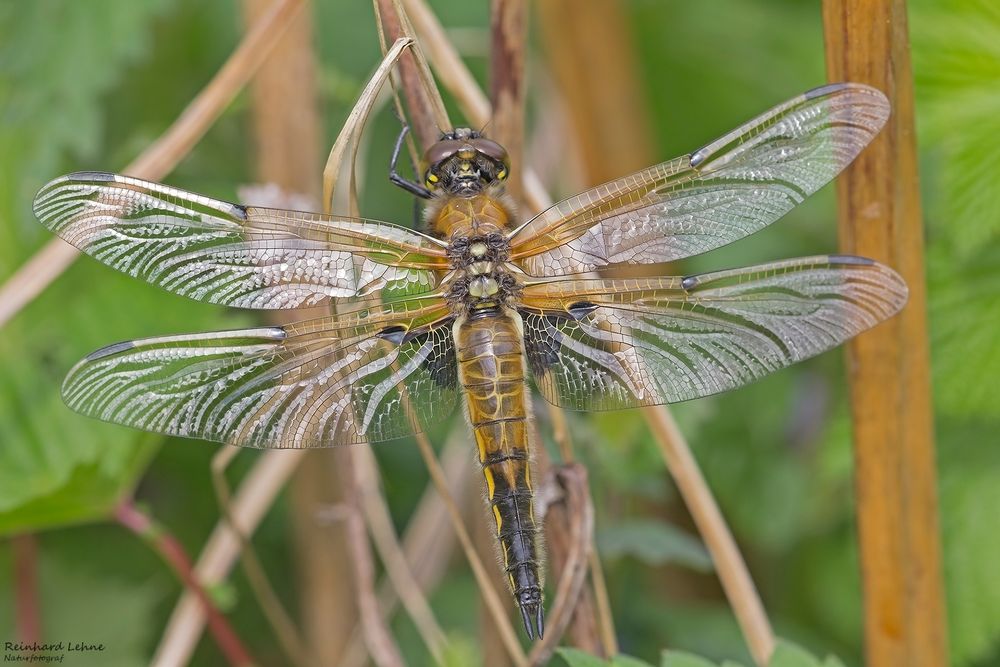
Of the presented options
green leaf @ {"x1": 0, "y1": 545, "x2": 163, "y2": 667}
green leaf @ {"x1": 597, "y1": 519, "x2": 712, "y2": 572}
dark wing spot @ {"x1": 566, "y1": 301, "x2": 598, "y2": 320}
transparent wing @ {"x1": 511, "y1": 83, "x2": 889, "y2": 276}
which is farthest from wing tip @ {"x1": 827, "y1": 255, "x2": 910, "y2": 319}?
green leaf @ {"x1": 0, "y1": 545, "x2": 163, "y2": 667}

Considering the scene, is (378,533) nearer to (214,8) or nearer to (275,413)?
(275,413)

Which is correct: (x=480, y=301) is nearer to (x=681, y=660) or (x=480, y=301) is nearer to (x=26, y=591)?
(x=681, y=660)

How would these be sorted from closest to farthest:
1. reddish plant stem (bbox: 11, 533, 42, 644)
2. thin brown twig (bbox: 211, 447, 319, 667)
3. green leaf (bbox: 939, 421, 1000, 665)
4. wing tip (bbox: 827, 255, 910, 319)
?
1. wing tip (bbox: 827, 255, 910, 319)
2. thin brown twig (bbox: 211, 447, 319, 667)
3. green leaf (bbox: 939, 421, 1000, 665)
4. reddish plant stem (bbox: 11, 533, 42, 644)

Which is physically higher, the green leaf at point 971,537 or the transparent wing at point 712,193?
the transparent wing at point 712,193

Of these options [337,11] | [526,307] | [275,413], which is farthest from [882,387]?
[337,11]

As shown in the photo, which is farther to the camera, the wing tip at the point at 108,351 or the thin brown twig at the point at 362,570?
the thin brown twig at the point at 362,570

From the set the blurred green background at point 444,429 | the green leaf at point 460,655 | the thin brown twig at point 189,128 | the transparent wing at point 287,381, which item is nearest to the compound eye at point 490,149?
the transparent wing at point 287,381

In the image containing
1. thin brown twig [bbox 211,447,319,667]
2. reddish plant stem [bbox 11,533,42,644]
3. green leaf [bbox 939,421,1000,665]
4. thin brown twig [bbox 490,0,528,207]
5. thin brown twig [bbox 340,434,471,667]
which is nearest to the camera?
thin brown twig [bbox 490,0,528,207]

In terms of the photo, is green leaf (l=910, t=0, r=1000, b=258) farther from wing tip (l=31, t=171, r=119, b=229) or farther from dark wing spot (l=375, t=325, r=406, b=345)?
wing tip (l=31, t=171, r=119, b=229)

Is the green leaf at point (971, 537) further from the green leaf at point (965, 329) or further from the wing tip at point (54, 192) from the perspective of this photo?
the wing tip at point (54, 192)
